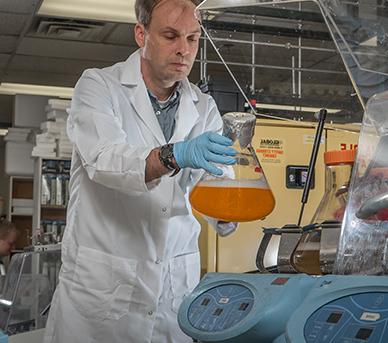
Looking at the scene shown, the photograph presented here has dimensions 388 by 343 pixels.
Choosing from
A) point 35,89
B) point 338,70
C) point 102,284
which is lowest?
point 102,284

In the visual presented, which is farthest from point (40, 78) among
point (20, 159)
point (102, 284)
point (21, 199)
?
point (102, 284)

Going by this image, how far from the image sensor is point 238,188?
141 cm

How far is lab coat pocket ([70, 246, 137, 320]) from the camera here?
1845 millimetres

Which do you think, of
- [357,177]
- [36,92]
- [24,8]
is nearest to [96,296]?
[357,177]

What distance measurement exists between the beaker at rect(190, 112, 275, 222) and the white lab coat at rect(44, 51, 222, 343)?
368 millimetres

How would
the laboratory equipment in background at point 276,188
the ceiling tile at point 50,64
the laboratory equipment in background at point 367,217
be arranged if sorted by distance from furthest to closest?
the ceiling tile at point 50,64 < the laboratory equipment in background at point 276,188 < the laboratory equipment in background at point 367,217

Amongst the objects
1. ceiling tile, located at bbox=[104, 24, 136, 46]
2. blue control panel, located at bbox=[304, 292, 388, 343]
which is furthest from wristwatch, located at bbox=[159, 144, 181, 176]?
ceiling tile, located at bbox=[104, 24, 136, 46]

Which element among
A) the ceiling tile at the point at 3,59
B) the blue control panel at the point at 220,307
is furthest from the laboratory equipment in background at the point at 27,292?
the ceiling tile at the point at 3,59

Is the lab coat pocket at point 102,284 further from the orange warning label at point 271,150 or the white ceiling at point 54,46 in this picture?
the orange warning label at point 271,150

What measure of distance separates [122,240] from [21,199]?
270 inches

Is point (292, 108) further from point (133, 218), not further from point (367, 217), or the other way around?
point (367, 217)

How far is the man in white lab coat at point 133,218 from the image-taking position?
6.05 feet

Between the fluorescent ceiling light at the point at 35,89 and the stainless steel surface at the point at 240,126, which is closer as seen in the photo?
the stainless steel surface at the point at 240,126

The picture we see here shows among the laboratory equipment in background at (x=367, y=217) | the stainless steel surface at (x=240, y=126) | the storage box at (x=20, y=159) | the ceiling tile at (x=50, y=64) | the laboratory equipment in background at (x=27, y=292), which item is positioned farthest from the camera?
the storage box at (x=20, y=159)
